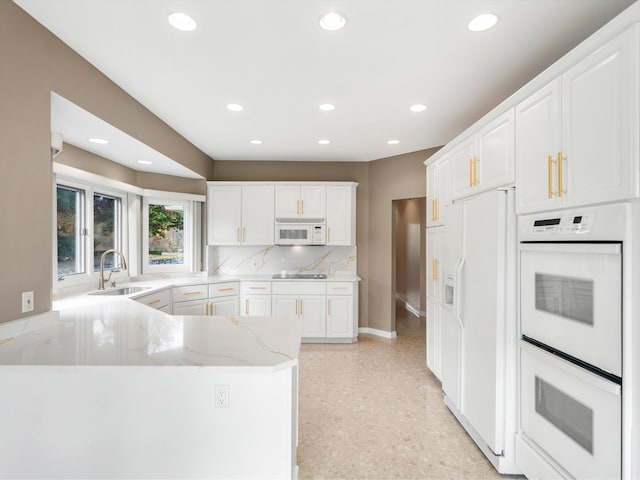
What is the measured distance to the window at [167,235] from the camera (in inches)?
177

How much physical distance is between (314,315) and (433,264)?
1929 millimetres

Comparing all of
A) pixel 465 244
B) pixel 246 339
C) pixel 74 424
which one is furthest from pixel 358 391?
pixel 74 424

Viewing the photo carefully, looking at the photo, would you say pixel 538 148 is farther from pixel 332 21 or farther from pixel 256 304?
pixel 256 304

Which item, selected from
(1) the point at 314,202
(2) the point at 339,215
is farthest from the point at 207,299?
(2) the point at 339,215

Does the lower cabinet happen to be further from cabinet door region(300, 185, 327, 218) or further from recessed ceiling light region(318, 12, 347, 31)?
recessed ceiling light region(318, 12, 347, 31)

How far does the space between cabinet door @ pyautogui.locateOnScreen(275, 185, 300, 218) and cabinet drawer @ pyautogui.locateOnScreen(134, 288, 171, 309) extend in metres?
1.80

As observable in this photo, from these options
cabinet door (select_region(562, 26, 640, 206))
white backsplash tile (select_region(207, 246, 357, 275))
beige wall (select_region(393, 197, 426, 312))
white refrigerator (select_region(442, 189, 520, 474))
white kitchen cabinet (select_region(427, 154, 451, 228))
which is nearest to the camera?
cabinet door (select_region(562, 26, 640, 206))

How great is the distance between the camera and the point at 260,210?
4.89m

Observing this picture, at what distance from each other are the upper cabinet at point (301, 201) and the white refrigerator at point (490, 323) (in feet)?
8.44

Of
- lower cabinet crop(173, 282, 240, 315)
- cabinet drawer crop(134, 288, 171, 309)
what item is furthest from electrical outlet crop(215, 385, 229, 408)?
lower cabinet crop(173, 282, 240, 315)

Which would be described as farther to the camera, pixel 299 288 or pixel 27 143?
pixel 299 288

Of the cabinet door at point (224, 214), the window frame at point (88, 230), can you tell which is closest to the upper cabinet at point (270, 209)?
the cabinet door at point (224, 214)

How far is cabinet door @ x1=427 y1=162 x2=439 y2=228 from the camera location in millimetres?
3381

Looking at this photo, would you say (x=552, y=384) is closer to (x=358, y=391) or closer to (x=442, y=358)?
(x=442, y=358)
